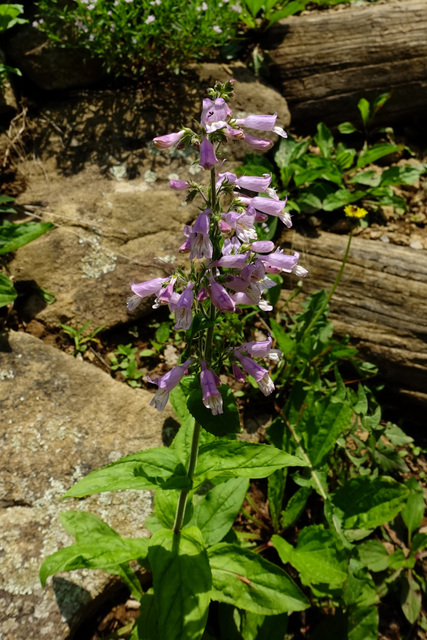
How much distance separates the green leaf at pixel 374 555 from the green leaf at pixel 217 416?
190 centimetres

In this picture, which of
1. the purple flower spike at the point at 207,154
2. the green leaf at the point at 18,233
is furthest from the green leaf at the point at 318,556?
the green leaf at the point at 18,233

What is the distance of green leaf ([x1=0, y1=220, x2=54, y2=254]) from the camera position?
3639 millimetres

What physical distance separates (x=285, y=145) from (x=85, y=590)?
4.44m

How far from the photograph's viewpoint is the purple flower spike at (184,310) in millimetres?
1976

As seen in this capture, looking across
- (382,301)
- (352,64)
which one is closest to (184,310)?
(382,301)

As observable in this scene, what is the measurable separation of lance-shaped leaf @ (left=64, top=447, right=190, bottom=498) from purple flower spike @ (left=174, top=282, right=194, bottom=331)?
800 millimetres

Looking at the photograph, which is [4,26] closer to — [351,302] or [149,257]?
[149,257]

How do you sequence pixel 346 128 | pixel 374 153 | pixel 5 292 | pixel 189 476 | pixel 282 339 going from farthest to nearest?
pixel 346 128
pixel 374 153
pixel 282 339
pixel 5 292
pixel 189 476

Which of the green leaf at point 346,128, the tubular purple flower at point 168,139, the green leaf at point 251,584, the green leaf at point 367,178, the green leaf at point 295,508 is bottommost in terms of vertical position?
the green leaf at point 295,508

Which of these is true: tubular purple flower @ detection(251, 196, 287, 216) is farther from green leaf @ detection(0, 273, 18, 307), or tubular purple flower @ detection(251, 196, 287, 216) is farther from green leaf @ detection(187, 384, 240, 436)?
green leaf @ detection(0, 273, 18, 307)

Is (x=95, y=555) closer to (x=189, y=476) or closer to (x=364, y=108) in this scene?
(x=189, y=476)

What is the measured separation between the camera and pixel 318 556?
300 cm

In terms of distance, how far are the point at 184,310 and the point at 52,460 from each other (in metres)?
1.83

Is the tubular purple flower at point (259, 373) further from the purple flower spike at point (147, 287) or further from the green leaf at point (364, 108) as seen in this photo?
the green leaf at point (364, 108)
